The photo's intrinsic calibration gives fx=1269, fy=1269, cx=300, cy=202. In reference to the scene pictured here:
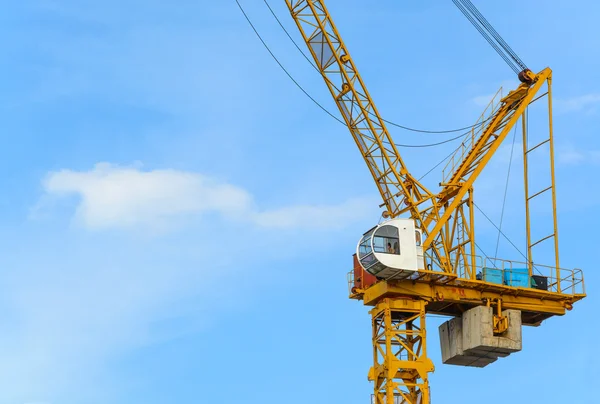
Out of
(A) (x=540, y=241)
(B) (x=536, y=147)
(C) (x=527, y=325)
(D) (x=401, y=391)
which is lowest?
(D) (x=401, y=391)

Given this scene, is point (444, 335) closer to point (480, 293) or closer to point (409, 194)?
point (480, 293)

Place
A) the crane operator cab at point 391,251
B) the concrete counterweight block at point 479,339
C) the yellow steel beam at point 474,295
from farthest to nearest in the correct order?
the yellow steel beam at point 474,295
the concrete counterweight block at point 479,339
the crane operator cab at point 391,251

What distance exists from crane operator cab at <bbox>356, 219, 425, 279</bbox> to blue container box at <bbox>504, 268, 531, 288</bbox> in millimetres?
7536

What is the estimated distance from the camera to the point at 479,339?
84062mm

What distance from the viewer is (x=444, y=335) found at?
8856 cm

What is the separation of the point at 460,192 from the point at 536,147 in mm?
8244

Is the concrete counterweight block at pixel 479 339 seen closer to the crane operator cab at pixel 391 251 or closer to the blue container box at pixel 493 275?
the blue container box at pixel 493 275

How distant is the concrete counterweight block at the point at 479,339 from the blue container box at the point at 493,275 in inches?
98.1

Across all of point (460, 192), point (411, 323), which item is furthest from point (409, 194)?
point (411, 323)

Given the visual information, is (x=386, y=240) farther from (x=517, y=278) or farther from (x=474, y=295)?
(x=517, y=278)

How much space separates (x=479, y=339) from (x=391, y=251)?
27.6 ft

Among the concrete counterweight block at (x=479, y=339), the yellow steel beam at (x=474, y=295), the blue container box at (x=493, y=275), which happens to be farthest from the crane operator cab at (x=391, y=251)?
the blue container box at (x=493, y=275)

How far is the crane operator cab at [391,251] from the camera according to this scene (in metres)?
82.4

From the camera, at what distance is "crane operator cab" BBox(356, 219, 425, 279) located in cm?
8244
